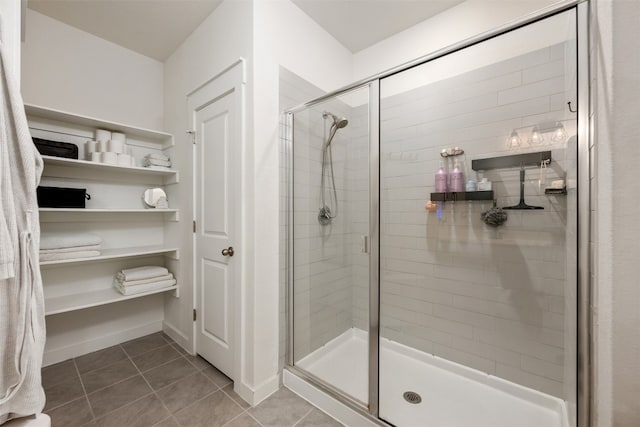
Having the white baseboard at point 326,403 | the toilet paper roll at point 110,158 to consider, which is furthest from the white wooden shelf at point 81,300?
the white baseboard at point 326,403

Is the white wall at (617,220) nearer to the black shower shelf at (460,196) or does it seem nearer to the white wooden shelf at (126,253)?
the black shower shelf at (460,196)

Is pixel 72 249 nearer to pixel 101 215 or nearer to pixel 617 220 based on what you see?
pixel 101 215

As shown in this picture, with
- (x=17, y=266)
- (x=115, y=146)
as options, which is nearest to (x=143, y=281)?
(x=115, y=146)

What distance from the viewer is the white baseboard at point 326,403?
138cm

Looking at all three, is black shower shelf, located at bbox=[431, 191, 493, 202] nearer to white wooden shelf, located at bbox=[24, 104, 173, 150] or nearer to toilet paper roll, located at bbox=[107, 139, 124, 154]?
white wooden shelf, located at bbox=[24, 104, 173, 150]

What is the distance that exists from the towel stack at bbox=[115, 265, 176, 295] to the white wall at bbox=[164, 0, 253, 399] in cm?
16

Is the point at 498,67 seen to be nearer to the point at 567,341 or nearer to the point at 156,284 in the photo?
the point at 567,341

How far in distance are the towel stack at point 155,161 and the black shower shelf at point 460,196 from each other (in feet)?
7.44

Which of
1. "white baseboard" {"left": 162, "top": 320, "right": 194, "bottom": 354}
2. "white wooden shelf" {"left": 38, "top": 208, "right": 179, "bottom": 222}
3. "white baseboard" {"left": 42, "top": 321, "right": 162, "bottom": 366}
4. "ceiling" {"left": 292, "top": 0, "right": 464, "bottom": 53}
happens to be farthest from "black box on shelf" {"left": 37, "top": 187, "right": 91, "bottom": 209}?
"ceiling" {"left": 292, "top": 0, "right": 464, "bottom": 53}

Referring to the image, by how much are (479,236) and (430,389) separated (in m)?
1.05

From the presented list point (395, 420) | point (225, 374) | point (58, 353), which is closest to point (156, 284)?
point (58, 353)

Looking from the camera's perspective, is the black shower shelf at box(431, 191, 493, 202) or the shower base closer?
the shower base

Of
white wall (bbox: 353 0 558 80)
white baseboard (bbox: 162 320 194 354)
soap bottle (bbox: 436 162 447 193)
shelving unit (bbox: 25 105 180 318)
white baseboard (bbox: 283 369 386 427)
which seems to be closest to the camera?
white baseboard (bbox: 283 369 386 427)

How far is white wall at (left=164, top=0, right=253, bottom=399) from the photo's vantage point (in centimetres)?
165
